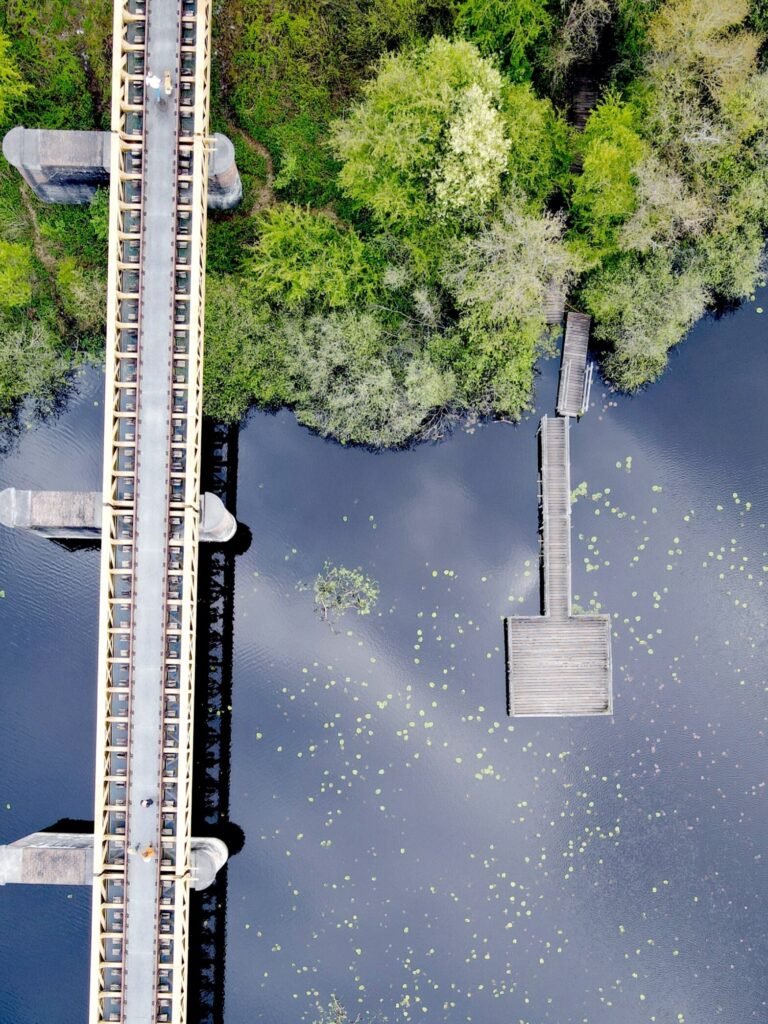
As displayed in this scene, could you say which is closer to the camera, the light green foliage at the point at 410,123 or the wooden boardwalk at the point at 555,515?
the light green foliage at the point at 410,123

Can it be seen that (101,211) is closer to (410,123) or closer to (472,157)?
(410,123)

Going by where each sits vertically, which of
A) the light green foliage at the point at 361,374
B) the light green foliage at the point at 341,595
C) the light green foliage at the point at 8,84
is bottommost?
the light green foliage at the point at 341,595

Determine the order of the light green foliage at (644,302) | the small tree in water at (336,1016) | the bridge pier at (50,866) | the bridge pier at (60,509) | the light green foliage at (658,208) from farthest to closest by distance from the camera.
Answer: the small tree in water at (336,1016) → the light green foliage at (644,302) → the bridge pier at (60,509) → the bridge pier at (50,866) → the light green foliage at (658,208)

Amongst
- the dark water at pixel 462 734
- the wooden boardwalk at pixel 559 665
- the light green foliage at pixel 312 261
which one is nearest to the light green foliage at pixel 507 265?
the light green foliage at pixel 312 261

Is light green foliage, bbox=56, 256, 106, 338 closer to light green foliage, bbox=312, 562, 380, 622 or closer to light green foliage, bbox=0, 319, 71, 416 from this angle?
light green foliage, bbox=0, 319, 71, 416

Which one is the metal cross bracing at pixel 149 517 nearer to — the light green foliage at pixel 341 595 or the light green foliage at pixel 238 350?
the light green foliage at pixel 238 350

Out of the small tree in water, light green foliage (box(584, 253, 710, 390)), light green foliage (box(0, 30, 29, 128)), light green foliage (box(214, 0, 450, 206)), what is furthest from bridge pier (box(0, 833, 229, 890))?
light green foliage (box(0, 30, 29, 128))

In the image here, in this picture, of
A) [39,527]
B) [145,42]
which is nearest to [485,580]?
[39,527]
